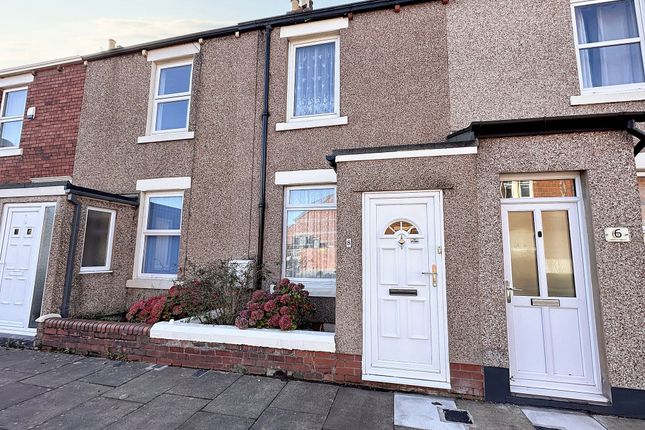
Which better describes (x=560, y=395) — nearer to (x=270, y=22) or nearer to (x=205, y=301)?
(x=205, y=301)

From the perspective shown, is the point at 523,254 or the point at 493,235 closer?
the point at 493,235

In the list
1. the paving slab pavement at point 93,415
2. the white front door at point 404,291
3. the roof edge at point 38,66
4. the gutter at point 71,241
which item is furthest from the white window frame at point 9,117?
the white front door at point 404,291

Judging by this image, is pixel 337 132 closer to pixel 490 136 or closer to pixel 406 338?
pixel 490 136

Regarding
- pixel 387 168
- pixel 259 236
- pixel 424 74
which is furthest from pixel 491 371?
pixel 424 74

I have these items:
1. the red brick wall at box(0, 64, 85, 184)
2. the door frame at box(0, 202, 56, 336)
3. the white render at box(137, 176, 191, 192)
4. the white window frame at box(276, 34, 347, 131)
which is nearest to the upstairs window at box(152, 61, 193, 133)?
the white render at box(137, 176, 191, 192)

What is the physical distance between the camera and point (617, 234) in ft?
11.7

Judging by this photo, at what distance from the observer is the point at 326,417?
318 centimetres

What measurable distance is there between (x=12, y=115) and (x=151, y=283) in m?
6.49

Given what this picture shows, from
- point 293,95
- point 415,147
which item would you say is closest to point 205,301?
point 415,147

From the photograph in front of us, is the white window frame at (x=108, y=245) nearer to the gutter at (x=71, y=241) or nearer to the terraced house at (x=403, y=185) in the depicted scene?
the terraced house at (x=403, y=185)

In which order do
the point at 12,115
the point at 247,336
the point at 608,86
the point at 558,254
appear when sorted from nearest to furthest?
1. the point at 558,254
2. the point at 247,336
3. the point at 608,86
4. the point at 12,115

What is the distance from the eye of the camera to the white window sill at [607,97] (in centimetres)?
469

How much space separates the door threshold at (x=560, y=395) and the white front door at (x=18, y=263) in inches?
296

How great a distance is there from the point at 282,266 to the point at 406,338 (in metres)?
2.72
